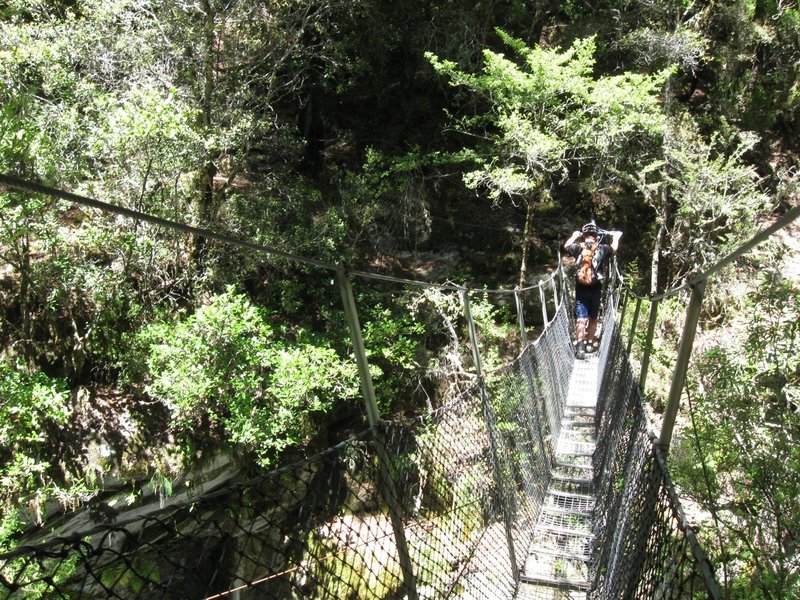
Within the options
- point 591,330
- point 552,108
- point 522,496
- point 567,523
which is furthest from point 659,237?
point 522,496

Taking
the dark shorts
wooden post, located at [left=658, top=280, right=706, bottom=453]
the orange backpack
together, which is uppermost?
wooden post, located at [left=658, top=280, right=706, bottom=453]

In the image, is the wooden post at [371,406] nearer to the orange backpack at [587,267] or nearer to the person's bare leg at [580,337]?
the orange backpack at [587,267]

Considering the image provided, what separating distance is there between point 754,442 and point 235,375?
3.12 m

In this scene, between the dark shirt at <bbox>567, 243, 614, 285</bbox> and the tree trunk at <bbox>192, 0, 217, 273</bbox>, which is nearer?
the dark shirt at <bbox>567, 243, 614, 285</bbox>

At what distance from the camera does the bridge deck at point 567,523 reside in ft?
8.70

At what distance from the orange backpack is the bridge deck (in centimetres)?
73

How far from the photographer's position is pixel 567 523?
114 inches

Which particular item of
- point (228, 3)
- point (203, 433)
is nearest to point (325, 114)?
point (228, 3)

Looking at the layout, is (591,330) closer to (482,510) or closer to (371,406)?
(482,510)

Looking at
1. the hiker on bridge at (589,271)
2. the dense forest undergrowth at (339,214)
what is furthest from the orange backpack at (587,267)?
the dense forest undergrowth at (339,214)

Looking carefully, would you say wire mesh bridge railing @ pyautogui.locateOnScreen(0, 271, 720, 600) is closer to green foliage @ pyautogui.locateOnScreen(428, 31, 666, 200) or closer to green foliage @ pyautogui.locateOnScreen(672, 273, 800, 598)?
green foliage @ pyautogui.locateOnScreen(672, 273, 800, 598)

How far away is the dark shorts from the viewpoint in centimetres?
349

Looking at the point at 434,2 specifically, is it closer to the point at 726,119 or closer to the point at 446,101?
the point at 446,101

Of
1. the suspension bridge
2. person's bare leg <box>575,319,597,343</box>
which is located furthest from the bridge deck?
person's bare leg <box>575,319,597,343</box>
